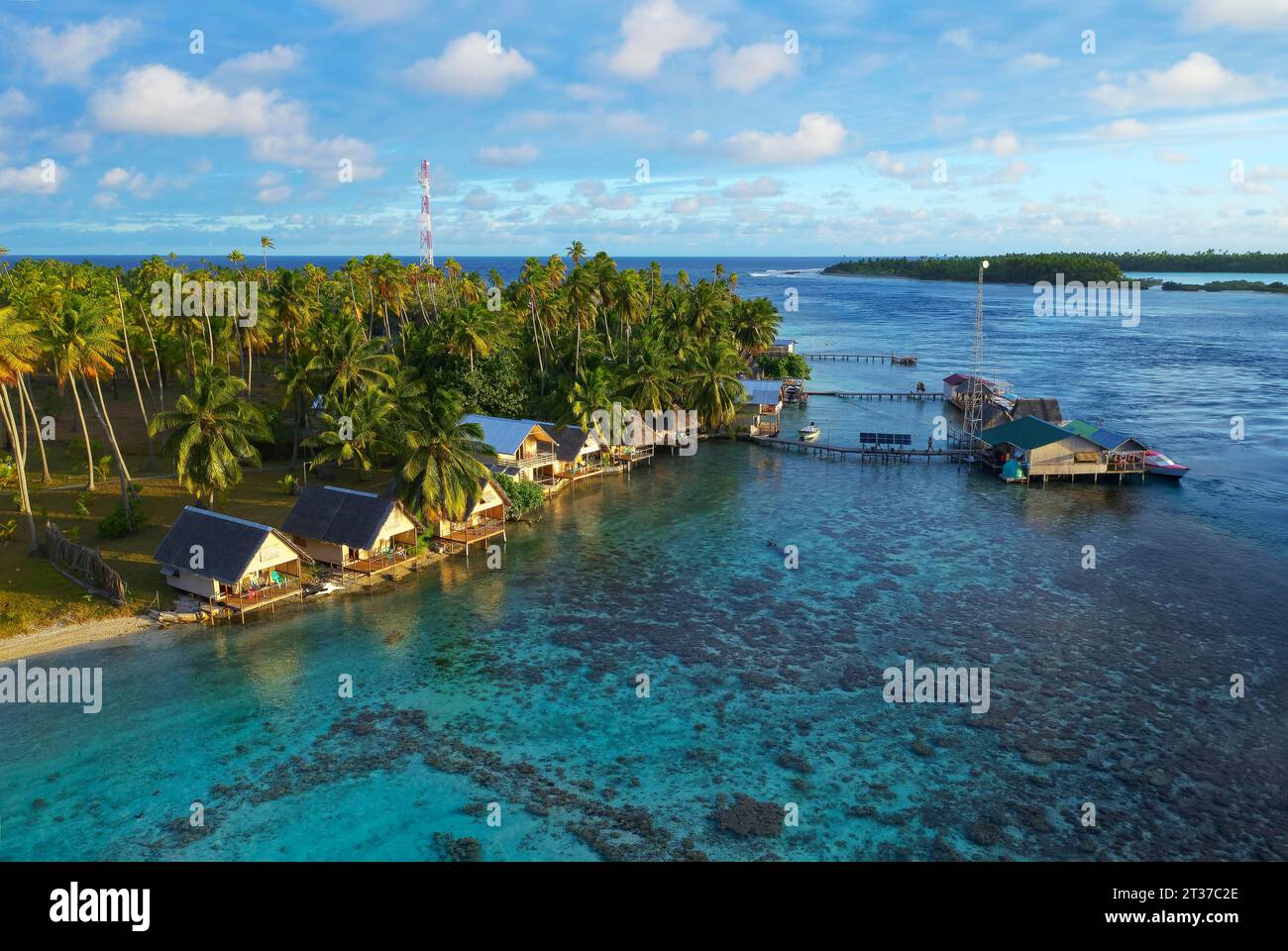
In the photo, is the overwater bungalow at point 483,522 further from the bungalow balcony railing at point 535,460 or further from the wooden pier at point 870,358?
the wooden pier at point 870,358

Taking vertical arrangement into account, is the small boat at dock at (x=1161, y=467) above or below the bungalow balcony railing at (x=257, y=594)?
above

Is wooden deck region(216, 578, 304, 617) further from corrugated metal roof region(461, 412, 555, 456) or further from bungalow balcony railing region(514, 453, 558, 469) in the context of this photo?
bungalow balcony railing region(514, 453, 558, 469)

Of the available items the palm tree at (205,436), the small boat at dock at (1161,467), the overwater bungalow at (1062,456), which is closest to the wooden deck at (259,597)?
the palm tree at (205,436)

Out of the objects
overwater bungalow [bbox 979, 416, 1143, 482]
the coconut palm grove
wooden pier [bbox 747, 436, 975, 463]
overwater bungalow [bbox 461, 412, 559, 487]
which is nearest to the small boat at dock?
overwater bungalow [bbox 979, 416, 1143, 482]

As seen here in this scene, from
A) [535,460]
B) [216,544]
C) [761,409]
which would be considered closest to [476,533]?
[535,460]

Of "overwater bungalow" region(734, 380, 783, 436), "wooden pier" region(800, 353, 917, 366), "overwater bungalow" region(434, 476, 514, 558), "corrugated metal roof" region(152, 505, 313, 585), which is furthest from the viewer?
"wooden pier" region(800, 353, 917, 366)
